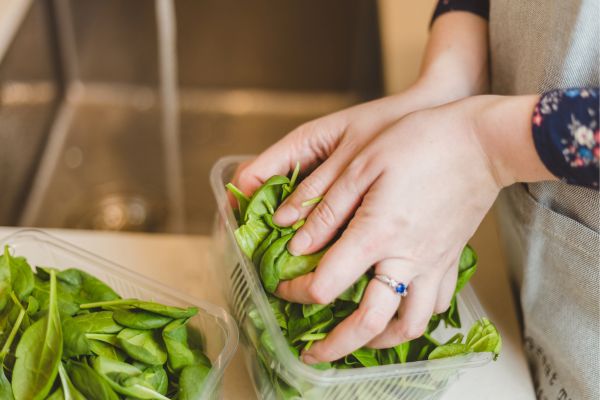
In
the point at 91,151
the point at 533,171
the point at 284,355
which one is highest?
the point at 533,171

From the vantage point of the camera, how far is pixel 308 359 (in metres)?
0.55

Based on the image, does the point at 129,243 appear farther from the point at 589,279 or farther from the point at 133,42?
the point at 133,42

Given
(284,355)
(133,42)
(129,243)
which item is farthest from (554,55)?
(133,42)

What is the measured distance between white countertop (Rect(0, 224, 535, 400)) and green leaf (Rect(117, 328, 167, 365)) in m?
0.12

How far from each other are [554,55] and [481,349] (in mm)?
261

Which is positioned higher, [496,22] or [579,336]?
[496,22]

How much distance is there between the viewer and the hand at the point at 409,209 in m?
0.53

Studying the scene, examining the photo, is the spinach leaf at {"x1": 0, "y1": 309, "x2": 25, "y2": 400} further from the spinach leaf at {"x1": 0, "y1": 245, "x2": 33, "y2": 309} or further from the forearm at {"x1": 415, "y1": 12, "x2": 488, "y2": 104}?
the forearm at {"x1": 415, "y1": 12, "x2": 488, "y2": 104}

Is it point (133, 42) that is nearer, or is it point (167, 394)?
point (167, 394)

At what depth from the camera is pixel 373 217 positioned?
1.77 ft

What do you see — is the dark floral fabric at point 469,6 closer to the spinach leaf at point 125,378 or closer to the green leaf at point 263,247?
the green leaf at point 263,247

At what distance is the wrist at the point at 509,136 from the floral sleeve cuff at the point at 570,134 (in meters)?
0.01

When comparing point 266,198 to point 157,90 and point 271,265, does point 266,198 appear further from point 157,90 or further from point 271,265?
point 157,90

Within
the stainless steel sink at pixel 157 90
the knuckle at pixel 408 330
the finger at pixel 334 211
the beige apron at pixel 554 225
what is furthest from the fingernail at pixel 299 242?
the stainless steel sink at pixel 157 90
